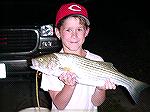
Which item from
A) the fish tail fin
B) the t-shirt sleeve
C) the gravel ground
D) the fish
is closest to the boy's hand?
the fish

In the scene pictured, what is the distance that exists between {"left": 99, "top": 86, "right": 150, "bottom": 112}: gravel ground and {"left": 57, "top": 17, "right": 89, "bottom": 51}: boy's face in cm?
267

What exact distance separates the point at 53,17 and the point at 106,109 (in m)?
2.05

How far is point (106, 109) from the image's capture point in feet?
18.2

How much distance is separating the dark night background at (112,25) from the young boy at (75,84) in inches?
105

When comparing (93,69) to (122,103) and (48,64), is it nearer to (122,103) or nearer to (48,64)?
(48,64)

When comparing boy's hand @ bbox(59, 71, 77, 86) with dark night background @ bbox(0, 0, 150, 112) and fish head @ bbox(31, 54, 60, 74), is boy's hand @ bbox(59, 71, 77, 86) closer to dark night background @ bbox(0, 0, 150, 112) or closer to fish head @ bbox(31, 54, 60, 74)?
fish head @ bbox(31, 54, 60, 74)

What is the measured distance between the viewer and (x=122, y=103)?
5.89m

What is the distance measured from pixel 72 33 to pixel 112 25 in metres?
14.3

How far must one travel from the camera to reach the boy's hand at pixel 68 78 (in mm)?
2857

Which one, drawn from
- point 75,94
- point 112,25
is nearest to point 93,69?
point 75,94

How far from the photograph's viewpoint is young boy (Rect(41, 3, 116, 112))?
9.89 feet

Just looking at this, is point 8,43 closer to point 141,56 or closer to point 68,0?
point 68,0

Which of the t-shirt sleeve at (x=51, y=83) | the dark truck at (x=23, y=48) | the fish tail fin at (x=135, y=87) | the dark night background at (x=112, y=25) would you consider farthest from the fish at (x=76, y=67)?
the dark night background at (x=112, y=25)

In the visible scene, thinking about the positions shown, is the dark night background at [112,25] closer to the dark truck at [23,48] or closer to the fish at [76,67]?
the dark truck at [23,48]
